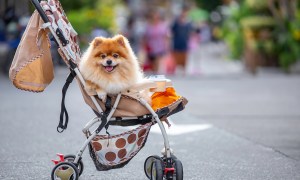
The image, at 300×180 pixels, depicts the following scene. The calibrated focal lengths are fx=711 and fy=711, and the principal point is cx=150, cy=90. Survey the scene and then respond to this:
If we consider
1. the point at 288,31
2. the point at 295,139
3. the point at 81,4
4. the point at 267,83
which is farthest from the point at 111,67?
the point at 81,4

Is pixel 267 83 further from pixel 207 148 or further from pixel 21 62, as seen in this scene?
pixel 21 62

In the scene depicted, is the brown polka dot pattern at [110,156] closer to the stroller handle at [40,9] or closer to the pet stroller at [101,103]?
the pet stroller at [101,103]

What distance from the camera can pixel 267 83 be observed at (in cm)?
1723

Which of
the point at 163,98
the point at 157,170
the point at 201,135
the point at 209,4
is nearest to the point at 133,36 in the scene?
the point at 201,135

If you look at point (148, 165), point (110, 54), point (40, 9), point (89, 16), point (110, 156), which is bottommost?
point (148, 165)

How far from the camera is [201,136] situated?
30.3 ft

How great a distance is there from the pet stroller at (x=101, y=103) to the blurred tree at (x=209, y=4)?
144 ft

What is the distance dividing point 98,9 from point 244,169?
21037 mm

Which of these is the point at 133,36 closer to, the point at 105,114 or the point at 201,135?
the point at 201,135

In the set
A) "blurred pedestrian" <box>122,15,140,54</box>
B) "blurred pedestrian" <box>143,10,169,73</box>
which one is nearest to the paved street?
"blurred pedestrian" <box>143,10,169,73</box>

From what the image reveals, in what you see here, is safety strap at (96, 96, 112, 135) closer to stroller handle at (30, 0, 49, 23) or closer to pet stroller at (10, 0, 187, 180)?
pet stroller at (10, 0, 187, 180)

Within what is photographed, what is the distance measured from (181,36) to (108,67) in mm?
13890

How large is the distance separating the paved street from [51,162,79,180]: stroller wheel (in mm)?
703

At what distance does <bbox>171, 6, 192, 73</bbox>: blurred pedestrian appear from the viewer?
1958 centimetres
